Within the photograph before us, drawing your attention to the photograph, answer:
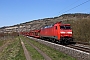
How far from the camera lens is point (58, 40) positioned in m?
32.8

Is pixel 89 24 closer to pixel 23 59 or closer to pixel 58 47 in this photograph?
pixel 58 47

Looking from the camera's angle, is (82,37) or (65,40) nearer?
(65,40)

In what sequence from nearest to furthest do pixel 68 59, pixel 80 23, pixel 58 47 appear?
pixel 68 59 → pixel 58 47 → pixel 80 23

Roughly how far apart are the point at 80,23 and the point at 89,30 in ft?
11.9

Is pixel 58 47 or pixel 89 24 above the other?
pixel 89 24

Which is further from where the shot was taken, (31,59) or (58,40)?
(58,40)

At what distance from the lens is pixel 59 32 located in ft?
106

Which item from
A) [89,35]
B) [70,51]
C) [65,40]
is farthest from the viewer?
[89,35]

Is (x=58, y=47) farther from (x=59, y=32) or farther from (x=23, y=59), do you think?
(x=59, y=32)

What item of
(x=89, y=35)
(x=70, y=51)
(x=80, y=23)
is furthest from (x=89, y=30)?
(x=70, y=51)

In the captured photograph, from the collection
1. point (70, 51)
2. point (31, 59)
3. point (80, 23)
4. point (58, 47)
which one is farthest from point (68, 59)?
point (80, 23)

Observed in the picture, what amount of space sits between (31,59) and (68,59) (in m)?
3.91

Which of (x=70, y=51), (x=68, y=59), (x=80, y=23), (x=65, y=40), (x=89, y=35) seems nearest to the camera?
(x=68, y=59)

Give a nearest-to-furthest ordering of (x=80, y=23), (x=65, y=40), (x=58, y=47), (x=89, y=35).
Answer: (x=58, y=47)
(x=65, y=40)
(x=89, y=35)
(x=80, y=23)
